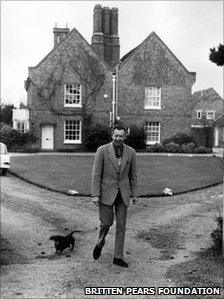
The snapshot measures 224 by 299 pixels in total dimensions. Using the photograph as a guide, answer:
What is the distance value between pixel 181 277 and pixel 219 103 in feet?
169

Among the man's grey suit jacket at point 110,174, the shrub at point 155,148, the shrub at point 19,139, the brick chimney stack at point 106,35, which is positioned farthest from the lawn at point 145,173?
the brick chimney stack at point 106,35

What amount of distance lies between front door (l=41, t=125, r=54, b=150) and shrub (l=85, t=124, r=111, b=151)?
2.40m

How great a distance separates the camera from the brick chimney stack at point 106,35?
34438 mm

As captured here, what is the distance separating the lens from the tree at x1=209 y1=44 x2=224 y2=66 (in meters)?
6.80

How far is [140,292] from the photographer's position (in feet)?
18.6

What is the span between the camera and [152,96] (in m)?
33.2

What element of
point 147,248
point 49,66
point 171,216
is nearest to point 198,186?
point 171,216

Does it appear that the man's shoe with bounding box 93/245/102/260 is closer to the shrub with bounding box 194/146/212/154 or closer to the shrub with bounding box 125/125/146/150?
the shrub with bounding box 194/146/212/154

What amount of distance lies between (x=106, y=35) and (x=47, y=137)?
9390 millimetres

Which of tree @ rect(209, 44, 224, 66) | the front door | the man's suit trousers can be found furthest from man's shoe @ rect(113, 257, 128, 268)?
the front door

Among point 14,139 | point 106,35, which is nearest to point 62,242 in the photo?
point 14,139

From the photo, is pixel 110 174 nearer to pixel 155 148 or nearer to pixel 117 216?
pixel 117 216

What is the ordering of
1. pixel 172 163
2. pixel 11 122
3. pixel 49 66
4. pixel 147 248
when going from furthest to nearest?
1. pixel 11 122
2. pixel 49 66
3. pixel 172 163
4. pixel 147 248

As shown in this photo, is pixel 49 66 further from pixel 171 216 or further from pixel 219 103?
pixel 219 103
